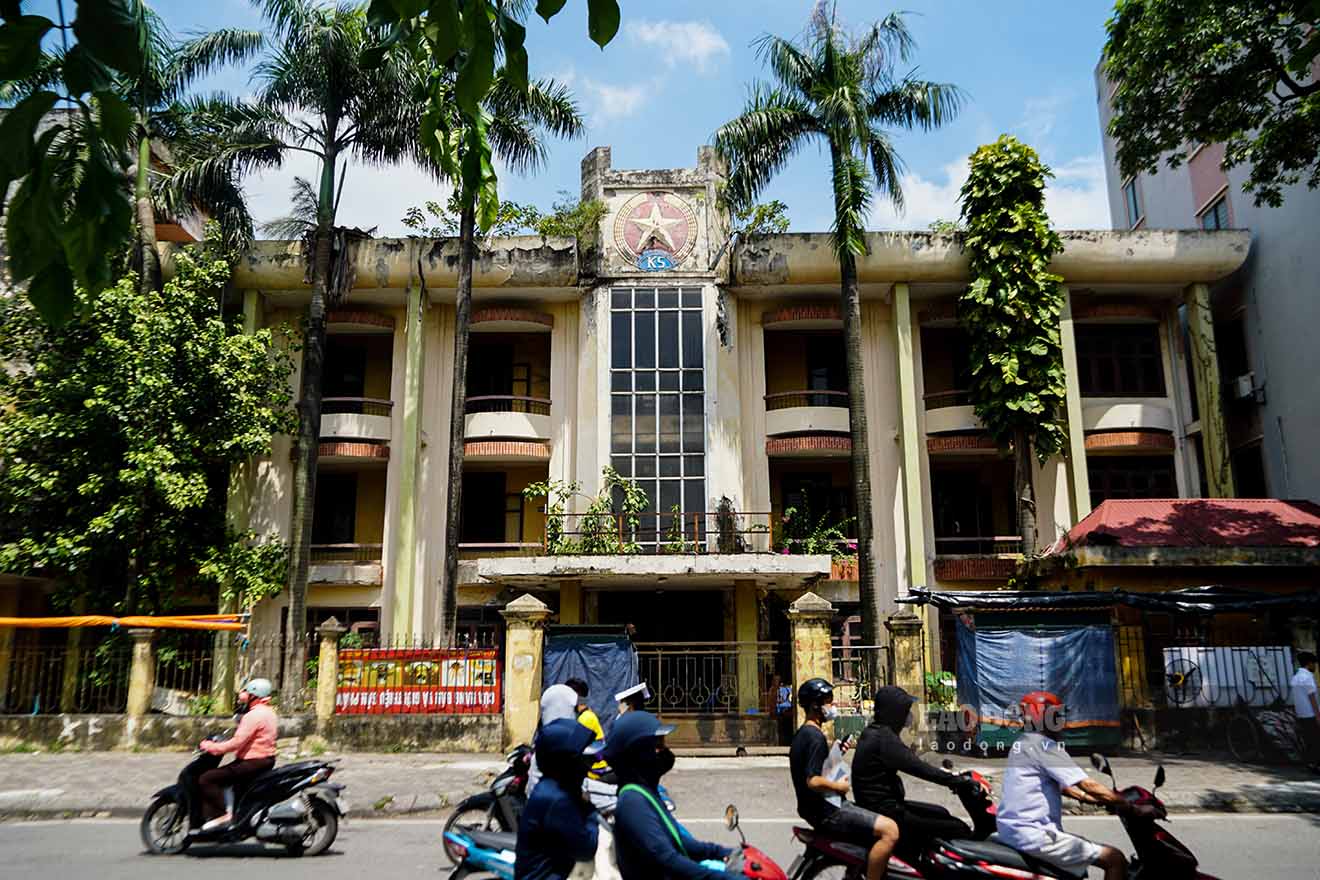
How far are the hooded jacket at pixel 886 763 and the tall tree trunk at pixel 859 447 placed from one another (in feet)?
43.0

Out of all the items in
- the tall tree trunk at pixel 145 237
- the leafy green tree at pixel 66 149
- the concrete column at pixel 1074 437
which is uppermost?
the tall tree trunk at pixel 145 237

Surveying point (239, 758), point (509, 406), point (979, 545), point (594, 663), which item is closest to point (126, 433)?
point (509, 406)

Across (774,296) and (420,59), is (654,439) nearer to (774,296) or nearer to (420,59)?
(774,296)

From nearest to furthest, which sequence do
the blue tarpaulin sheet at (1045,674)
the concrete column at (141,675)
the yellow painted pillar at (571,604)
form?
the blue tarpaulin sheet at (1045,674) < the concrete column at (141,675) < the yellow painted pillar at (571,604)

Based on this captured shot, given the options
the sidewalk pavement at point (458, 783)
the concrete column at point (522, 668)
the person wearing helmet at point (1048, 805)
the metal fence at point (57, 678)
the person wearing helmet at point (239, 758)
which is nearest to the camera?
the person wearing helmet at point (1048, 805)

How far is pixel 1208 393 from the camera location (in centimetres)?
2248

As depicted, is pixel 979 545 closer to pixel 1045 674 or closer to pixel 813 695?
pixel 1045 674

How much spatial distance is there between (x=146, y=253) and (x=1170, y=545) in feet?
67.9

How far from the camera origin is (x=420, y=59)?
3174 millimetres

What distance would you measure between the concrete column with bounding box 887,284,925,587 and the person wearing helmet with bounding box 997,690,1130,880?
53.8 feet

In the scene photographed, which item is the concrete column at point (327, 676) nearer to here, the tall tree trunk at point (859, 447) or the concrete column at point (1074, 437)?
the tall tree trunk at point (859, 447)

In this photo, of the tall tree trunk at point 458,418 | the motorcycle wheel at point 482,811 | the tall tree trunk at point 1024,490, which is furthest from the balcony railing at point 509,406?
the motorcycle wheel at point 482,811

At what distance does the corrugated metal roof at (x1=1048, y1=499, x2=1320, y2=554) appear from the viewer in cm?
1839

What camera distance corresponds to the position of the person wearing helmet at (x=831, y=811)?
5398 millimetres
